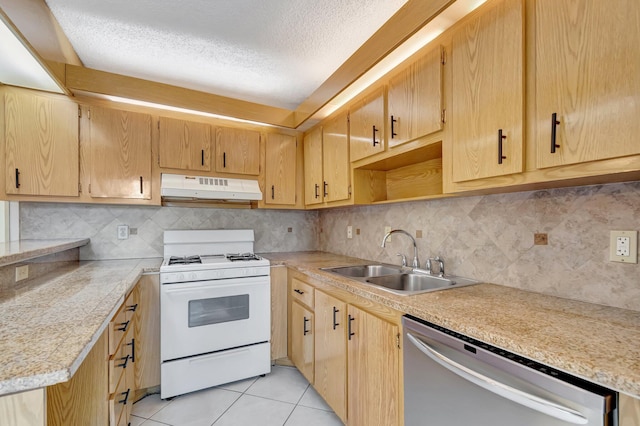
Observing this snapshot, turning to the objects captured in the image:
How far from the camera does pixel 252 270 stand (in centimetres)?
233

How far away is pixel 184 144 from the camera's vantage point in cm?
246

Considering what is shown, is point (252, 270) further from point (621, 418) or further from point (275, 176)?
point (621, 418)

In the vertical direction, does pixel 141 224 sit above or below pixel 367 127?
below

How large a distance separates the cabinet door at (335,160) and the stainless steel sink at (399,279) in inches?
22.8

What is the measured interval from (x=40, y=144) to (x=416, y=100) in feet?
8.50

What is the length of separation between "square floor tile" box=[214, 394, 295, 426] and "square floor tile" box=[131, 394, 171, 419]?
0.48 meters

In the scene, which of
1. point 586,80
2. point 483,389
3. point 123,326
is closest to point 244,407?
point 123,326

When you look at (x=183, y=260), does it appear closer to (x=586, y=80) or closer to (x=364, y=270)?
(x=364, y=270)

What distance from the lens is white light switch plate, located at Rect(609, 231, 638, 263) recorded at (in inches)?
40.9

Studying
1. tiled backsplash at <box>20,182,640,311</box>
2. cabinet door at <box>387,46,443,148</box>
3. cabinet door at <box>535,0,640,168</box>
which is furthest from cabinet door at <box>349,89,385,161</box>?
cabinet door at <box>535,0,640,168</box>

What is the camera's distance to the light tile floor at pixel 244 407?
1818mm

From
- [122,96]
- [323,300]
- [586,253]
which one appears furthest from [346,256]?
[122,96]

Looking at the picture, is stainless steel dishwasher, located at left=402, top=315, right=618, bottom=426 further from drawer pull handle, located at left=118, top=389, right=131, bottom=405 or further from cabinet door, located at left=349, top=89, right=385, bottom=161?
drawer pull handle, located at left=118, top=389, right=131, bottom=405

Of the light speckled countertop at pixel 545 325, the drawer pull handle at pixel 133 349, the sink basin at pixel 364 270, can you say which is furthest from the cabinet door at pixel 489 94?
the drawer pull handle at pixel 133 349
